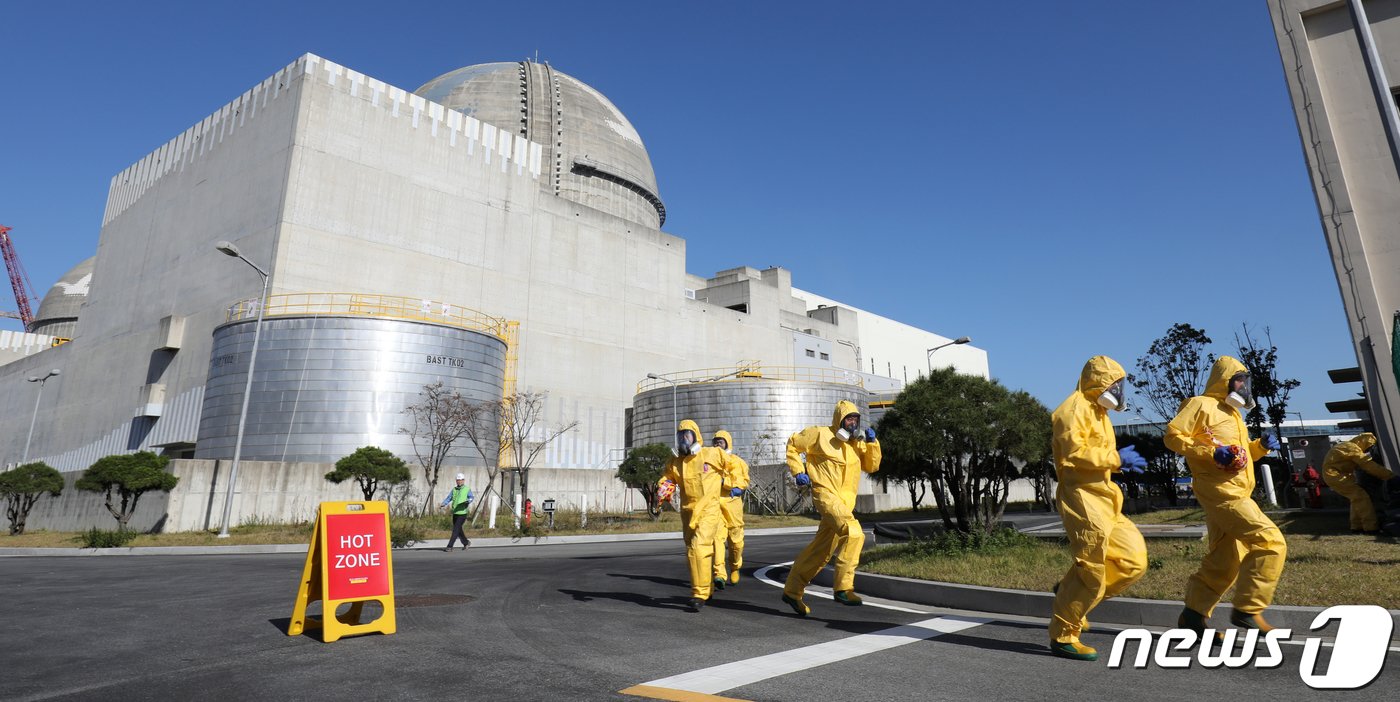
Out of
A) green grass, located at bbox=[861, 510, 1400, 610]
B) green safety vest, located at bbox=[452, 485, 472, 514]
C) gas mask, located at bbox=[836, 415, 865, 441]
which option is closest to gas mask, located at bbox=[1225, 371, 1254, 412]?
green grass, located at bbox=[861, 510, 1400, 610]

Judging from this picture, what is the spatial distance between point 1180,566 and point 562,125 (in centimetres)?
5182

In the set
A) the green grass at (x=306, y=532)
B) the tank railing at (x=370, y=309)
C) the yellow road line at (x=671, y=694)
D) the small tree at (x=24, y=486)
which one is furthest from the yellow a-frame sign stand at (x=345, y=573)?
the tank railing at (x=370, y=309)

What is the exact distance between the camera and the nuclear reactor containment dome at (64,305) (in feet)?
214

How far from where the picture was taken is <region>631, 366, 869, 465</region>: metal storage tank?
41250 millimetres

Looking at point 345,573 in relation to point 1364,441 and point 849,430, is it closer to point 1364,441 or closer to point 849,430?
point 849,430

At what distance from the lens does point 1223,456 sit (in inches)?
202

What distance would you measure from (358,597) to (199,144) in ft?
158

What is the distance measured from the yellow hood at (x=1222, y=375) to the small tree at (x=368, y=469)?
75.1ft

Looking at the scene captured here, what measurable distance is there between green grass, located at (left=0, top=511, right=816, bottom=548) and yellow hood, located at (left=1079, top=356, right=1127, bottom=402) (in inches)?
698

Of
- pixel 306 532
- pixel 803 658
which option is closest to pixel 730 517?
pixel 803 658

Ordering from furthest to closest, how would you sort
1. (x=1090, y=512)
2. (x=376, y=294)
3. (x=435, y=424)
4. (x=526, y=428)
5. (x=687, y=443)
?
(x=526, y=428) → (x=376, y=294) → (x=435, y=424) → (x=687, y=443) → (x=1090, y=512)

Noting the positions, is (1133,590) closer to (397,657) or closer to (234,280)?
(397,657)

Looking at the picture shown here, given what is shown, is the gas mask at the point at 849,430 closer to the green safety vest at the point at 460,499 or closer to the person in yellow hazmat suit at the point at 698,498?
the person in yellow hazmat suit at the point at 698,498

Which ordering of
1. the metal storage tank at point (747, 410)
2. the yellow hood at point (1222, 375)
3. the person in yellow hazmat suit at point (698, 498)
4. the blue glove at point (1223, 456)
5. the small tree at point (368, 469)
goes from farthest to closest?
the metal storage tank at point (747, 410)
the small tree at point (368, 469)
the person in yellow hazmat suit at point (698, 498)
the yellow hood at point (1222, 375)
the blue glove at point (1223, 456)
